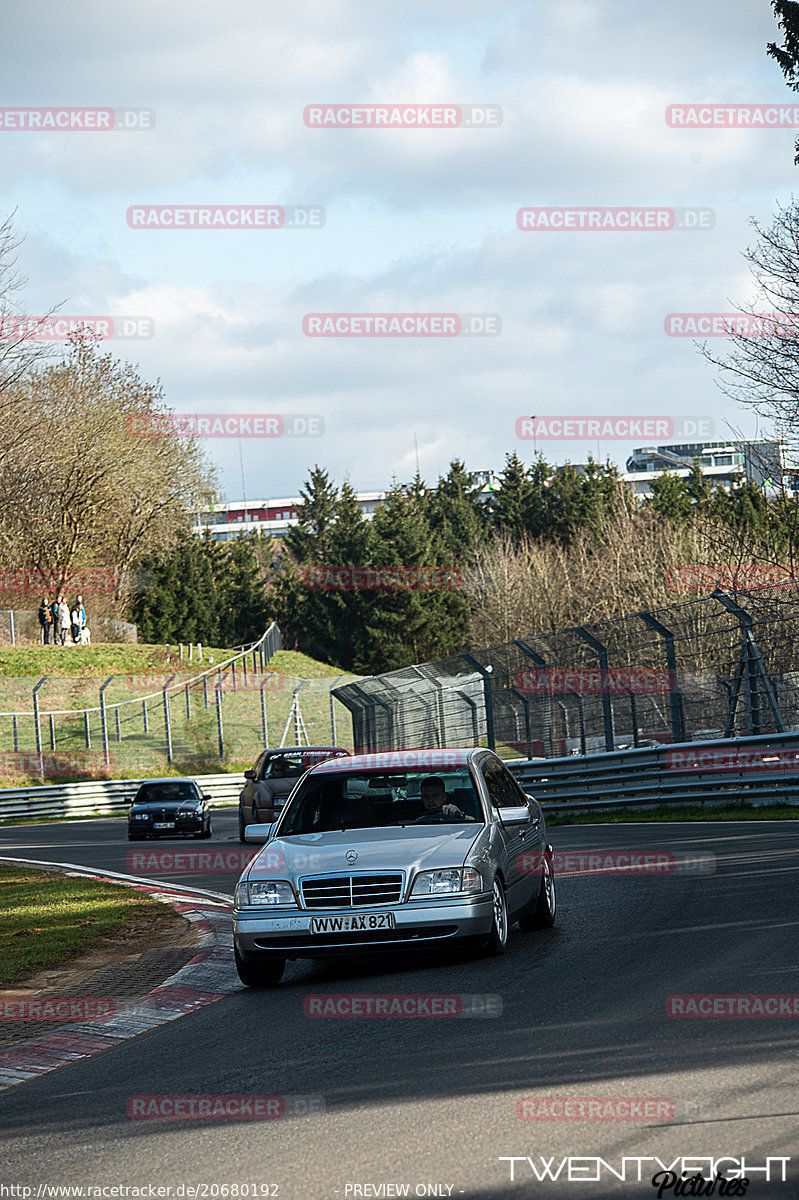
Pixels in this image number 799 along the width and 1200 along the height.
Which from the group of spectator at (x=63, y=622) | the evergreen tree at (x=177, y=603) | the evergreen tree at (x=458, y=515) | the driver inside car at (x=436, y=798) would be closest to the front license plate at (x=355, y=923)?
the driver inside car at (x=436, y=798)

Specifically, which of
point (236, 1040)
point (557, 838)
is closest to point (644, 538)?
point (557, 838)

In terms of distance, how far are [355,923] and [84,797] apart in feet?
107

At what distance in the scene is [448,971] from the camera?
9023 millimetres

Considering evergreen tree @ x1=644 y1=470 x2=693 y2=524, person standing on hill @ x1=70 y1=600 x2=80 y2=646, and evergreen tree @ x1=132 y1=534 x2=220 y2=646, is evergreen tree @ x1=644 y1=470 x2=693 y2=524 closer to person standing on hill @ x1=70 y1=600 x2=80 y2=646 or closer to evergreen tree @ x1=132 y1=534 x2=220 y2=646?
evergreen tree @ x1=132 y1=534 x2=220 y2=646

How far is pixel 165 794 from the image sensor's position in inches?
1059

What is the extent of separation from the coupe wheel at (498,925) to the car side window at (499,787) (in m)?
0.92

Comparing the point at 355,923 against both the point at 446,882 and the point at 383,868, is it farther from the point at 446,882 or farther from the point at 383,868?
the point at 446,882

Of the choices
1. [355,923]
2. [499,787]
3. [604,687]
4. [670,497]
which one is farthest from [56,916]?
[670,497]

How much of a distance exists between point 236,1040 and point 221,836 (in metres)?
19.8

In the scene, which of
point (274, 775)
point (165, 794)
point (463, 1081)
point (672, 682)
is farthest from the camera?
point (165, 794)

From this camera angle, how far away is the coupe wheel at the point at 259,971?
901 cm

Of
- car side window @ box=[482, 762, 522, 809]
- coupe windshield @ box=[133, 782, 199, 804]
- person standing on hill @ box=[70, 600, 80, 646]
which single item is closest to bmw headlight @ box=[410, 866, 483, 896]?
car side window @ box=[482, 762, 522, 809]

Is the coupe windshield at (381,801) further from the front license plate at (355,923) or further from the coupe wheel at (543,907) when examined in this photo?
the coupe wheel at (543,907)

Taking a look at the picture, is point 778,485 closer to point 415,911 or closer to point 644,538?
point 415,911
